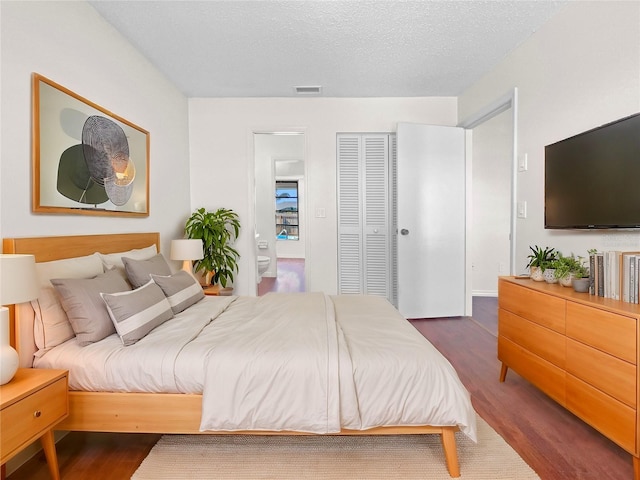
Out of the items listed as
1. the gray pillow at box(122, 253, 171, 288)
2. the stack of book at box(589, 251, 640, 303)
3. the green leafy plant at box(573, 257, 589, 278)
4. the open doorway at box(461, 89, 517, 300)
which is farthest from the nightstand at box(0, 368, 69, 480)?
the open doorway at box(461, 89, 517, 300)

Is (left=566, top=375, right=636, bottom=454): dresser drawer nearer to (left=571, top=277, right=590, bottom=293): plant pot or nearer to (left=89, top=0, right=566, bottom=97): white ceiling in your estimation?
(left=571, top=277, right=590, bottom=293): plant pot

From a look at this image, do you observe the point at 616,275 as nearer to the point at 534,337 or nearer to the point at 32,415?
the point at 534,337

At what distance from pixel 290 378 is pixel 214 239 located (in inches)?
99.5

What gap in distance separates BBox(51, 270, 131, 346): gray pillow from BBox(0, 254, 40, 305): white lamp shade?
271mm

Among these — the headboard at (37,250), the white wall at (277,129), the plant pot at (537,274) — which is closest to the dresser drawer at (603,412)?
the plant pot at (537,274)

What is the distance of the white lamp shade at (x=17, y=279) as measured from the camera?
1396mm

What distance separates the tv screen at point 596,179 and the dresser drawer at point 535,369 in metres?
0.87

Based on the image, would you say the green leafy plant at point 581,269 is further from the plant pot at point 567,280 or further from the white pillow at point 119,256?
the white pillow at point 119,256

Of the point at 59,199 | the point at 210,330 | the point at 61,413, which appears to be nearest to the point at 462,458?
the point at 210,330

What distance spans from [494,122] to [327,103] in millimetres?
2571

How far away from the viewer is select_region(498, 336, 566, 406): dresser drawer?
6.59 ft

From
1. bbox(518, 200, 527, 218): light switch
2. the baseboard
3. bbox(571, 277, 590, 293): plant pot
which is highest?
bbox(518, 200, 527, 218): light switch

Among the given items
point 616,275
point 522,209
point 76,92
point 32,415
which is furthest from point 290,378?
point 522,209

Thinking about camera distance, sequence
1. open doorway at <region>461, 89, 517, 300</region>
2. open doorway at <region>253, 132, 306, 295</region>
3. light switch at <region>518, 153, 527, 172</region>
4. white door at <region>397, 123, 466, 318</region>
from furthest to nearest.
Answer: open doorway at <region>253, 132, 306, 295</region>, open doorway at <region>461, 89, 517, 300</region>, white door at <region>397, 123, 466, 318</region>, light switch at <region>518, 153, 527, 172</region>
